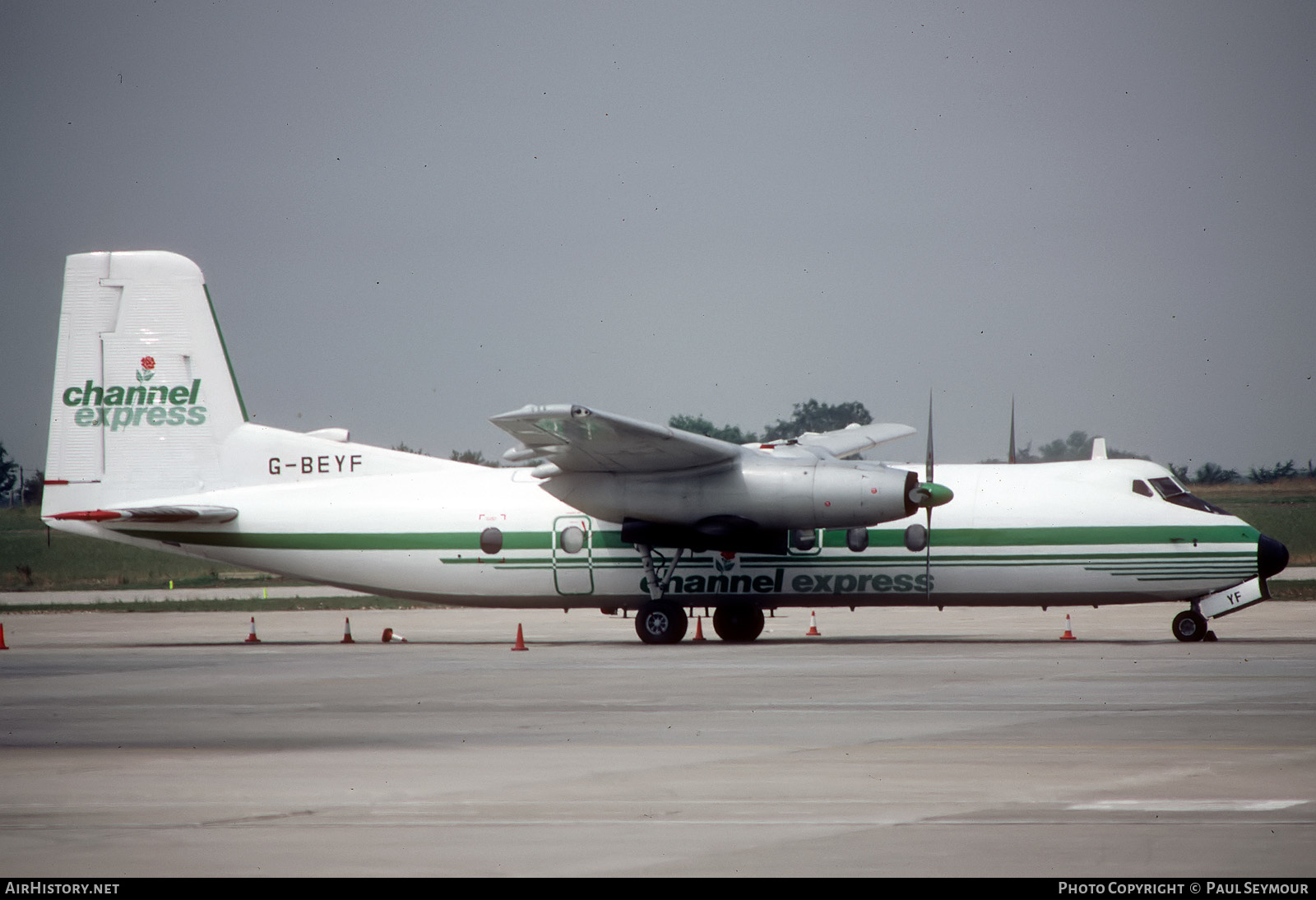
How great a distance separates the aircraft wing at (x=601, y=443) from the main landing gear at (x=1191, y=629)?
7.64 m

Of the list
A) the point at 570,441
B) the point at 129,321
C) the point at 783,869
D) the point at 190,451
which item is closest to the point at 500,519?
the point at 570,441

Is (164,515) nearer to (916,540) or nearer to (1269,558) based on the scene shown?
(916,540)

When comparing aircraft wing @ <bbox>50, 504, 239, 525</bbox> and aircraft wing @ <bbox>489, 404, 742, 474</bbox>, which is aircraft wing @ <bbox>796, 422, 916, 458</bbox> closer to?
aircraft wing @ <bbox>489, 404, 742, 474</bbox>

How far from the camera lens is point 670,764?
10.2 meters

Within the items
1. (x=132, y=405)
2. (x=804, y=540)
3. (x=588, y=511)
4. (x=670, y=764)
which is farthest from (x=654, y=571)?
(x=670, y=764)

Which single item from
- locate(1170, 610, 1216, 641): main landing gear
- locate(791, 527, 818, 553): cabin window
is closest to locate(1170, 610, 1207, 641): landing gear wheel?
locate(1170, 610, 1216, 641): main landing gear

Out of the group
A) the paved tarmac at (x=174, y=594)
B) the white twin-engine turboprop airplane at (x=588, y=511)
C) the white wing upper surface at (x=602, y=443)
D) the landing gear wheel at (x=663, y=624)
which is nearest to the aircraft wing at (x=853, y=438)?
the white twin-engine turboprop airplane at (x=588, y=511)

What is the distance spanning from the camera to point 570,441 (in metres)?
22.8

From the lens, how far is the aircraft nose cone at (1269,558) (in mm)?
22594

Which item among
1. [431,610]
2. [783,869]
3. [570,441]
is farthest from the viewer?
[431,610]

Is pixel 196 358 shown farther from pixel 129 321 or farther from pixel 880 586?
pixel 880 586

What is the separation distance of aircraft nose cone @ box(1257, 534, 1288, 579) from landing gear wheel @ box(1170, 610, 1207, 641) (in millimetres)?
1224
